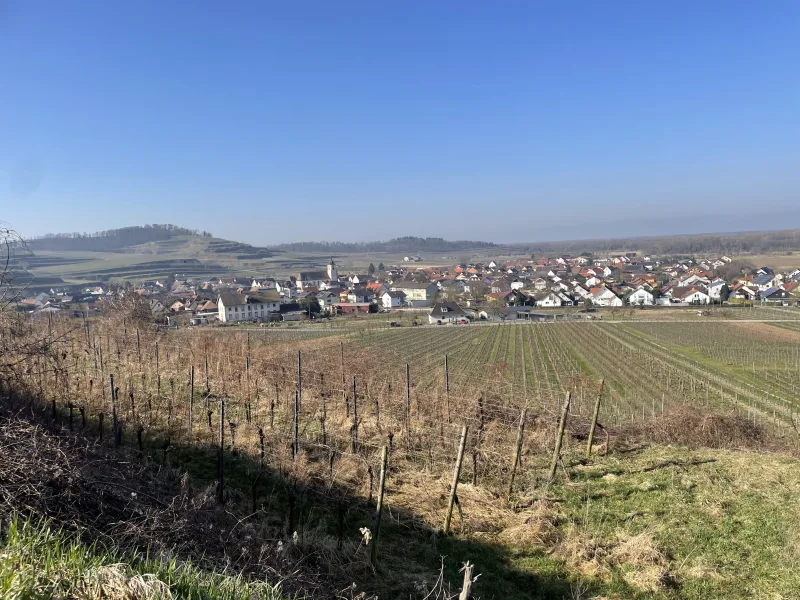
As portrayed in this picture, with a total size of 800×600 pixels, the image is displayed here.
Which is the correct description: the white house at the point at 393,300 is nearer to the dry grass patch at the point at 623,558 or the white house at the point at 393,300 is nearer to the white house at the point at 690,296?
the white house at the point at 690,296

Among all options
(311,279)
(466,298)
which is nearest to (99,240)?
(311,279)

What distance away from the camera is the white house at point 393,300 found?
7275cm

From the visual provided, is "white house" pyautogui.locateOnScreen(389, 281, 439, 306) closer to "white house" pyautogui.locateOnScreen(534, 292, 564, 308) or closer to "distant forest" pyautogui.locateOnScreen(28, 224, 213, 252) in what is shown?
"white house" pyautogui.locateOnScreen(534, 292, 564, 308)

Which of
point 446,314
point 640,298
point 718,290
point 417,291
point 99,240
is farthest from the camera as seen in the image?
point 99,240

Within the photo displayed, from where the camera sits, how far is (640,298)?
214 feet

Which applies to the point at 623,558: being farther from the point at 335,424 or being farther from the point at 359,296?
the point at 359,296

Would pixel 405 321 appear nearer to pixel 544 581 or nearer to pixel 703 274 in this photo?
pixel 544 581

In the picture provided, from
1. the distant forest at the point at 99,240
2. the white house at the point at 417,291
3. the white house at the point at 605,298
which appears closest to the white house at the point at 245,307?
the white house at the point at 417,291

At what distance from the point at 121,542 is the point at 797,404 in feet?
80.3

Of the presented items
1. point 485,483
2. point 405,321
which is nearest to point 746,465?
point 485,483

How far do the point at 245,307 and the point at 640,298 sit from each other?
167 ft

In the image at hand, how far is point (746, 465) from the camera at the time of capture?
729 cm

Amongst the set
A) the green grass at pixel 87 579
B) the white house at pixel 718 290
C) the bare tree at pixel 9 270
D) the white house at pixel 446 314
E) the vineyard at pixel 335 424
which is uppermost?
the bare tree at pixel 9 270

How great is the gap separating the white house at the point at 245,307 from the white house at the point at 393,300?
17982 mm
